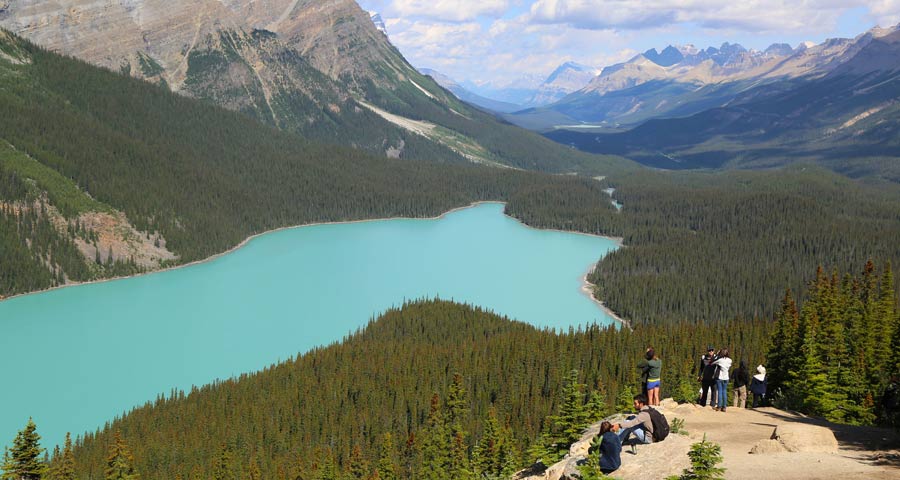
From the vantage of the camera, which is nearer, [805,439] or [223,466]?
[805,439]

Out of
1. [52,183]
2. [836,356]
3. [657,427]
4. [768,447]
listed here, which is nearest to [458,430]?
[836,356]

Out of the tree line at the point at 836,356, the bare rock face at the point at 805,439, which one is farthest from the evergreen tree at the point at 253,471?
the bare rock face at the point at 805,439

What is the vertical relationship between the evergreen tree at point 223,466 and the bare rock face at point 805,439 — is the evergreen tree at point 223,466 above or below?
below

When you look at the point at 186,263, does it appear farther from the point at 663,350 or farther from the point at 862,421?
the point at 862,421

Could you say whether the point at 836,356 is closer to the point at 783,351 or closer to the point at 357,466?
the point at 783,351

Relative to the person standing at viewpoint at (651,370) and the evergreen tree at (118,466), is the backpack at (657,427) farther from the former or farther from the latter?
the evergreen tree at (118,466)

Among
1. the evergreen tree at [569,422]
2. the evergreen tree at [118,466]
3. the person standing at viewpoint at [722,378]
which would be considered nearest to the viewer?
the evergreen tree at [569,422]

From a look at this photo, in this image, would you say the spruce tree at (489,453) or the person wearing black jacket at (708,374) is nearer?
the person wearing black jacket at (708,374)

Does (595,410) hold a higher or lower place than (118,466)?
higher

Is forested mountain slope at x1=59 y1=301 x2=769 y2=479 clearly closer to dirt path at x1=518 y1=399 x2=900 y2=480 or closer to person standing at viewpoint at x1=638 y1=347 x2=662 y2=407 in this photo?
person standing at viewpoint at x1=638 y1=347 x2=662 y2=407
